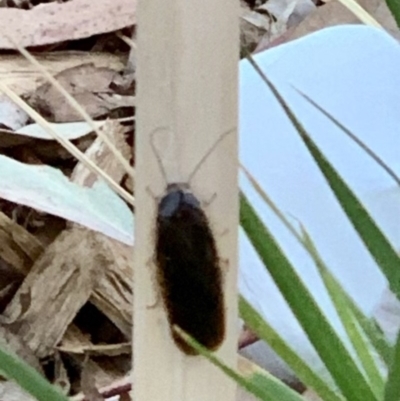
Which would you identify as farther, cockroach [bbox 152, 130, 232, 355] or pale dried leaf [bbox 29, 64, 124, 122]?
pale dried leaf [bbox 29, 64, 124, 122]

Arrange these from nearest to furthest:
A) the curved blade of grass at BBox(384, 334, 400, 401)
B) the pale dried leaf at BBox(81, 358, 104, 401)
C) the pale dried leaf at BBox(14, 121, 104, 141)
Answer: the curved blade of grass at BBox(384, 334, 400, 401) → the pale dried leaf at BBox(81, 358, 104, 401) → the pale dried leaf at BBox(14, 121, 104, 141)

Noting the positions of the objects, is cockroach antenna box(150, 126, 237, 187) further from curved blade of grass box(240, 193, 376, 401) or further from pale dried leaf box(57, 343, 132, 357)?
pale dried leaf box(57, 343, 132, 357)

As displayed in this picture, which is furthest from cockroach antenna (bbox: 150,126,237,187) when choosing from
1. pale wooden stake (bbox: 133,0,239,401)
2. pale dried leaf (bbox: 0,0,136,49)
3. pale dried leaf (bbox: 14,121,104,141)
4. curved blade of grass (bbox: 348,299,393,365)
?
pale dried leaf (bbox: 0,0,136,49)

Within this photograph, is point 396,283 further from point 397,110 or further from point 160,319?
point 397,110

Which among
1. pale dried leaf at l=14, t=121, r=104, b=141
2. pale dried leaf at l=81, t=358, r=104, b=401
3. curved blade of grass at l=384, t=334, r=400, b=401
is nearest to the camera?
curved blade of grass at l=384, t=334, r=400, b=401

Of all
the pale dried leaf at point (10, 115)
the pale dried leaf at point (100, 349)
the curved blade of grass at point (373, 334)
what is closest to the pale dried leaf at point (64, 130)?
the pale dried leaf at point (10, 115)

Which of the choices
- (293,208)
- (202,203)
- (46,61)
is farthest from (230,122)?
(46,61)

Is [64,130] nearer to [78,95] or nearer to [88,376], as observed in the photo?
[78,95]

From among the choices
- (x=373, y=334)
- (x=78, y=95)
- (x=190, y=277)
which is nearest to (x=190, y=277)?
(x=190, y=277)
